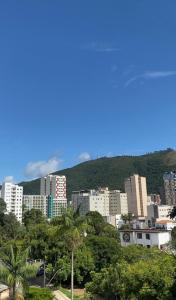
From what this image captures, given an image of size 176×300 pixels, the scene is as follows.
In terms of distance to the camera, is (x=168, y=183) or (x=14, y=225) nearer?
(x=14, y=225)

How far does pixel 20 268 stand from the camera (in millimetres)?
22422

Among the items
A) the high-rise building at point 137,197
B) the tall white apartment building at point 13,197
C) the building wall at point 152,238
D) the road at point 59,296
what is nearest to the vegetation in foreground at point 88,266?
the road at point 59,296

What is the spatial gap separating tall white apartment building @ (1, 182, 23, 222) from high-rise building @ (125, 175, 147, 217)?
5700 centimetres

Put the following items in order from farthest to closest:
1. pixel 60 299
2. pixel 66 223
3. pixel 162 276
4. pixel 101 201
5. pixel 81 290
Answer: pixel 101 201 < pixel 81 290 < pixel 60 299 < pixel 66 223 < pixel 162 276

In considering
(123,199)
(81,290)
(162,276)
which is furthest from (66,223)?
(123,199)

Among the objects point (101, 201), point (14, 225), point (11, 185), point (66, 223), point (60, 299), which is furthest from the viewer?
point (101, 201)

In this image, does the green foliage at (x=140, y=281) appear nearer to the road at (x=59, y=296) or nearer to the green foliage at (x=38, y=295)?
the green foliage at (x=38, y=295)

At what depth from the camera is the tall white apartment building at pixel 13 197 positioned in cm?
17488

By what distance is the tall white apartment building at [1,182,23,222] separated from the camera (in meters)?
175

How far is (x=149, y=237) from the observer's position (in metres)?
71.3

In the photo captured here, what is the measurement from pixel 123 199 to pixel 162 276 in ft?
579

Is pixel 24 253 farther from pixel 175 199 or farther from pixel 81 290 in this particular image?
pixel 175 199

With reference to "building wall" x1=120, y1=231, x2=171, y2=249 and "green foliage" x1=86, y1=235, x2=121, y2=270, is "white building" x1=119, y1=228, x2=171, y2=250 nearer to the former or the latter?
"building wall" x1=120, y1=231, x2=171, y2=249

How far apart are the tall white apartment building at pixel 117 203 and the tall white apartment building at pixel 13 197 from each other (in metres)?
48.7
